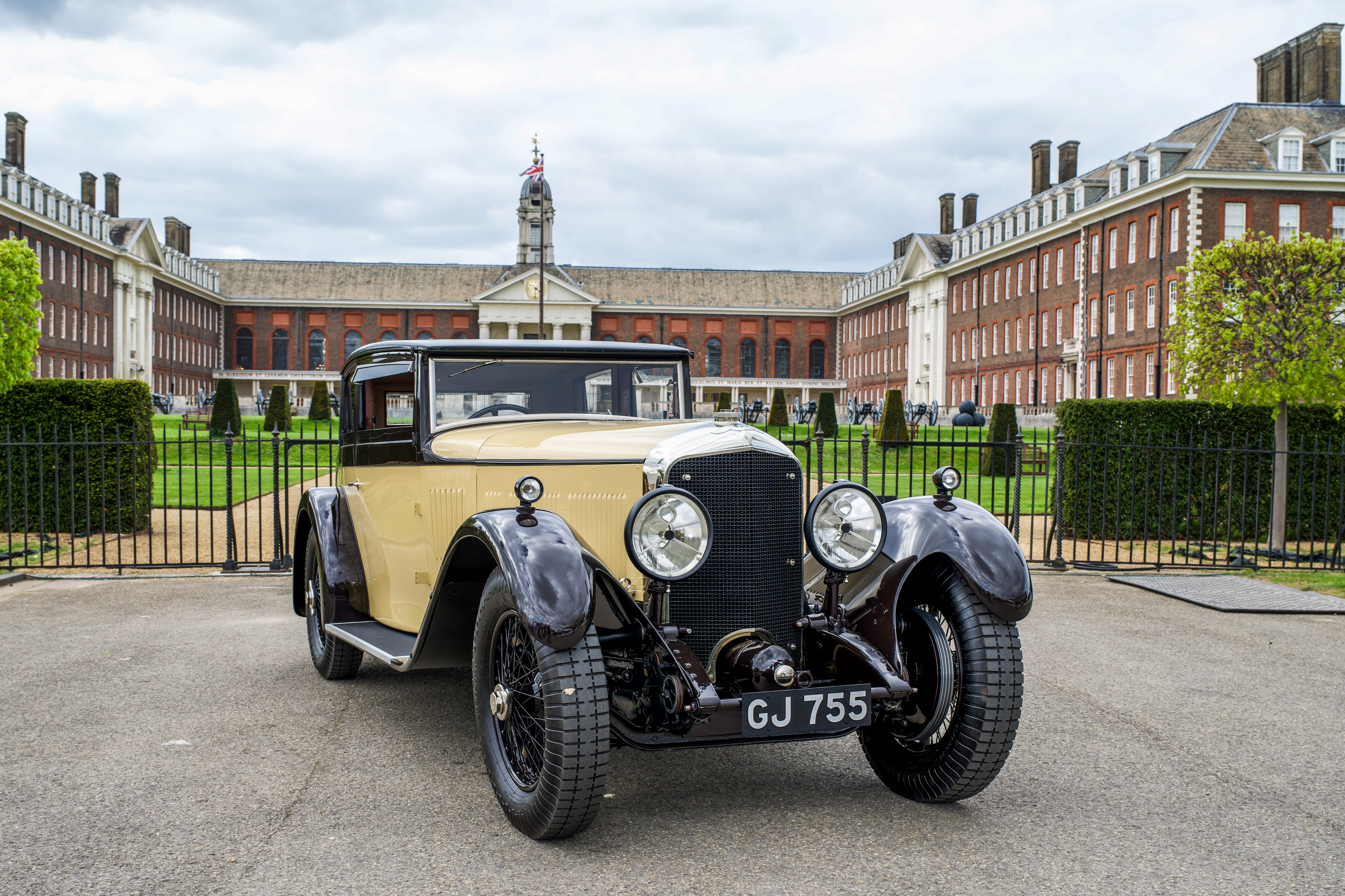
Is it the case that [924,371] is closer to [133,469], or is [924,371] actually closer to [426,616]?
[133,469]

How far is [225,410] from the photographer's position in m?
32.3

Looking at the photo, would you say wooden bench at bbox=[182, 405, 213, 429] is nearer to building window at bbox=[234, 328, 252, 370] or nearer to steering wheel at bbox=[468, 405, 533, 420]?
steering wheel at bbox=[468, 405, 533, 420]

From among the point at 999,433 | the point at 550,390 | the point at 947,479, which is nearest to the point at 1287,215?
the point at 999,433

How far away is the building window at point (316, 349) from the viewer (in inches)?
3007

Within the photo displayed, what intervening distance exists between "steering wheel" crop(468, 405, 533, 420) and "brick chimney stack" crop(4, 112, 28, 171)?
5403 centimetres

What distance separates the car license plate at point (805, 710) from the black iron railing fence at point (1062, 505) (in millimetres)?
6097

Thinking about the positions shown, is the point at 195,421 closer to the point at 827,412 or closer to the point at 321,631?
the point at 827,412

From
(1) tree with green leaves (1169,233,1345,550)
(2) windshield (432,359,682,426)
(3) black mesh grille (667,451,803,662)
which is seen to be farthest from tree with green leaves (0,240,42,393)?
(1) tree with green leaves (1169,233,1345,550)

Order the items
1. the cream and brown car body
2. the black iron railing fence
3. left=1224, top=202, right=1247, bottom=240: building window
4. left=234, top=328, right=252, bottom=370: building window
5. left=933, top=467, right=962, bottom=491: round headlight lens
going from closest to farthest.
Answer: the cream and brown car body < left=933, top=467, right=962, bottom=491: round headlight lens < the black iron railing fence < left=1224, top=202, right=1247, bottom=240: building window < left=234, top=328, right=252, bottom=370: building window

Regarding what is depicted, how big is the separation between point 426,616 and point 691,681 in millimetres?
1346

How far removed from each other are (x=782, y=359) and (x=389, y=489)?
Answer: 77435 mm

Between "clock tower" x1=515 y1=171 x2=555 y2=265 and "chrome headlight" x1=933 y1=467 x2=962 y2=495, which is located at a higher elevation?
"clock tower" x1=515 y1=171 x2=555 y2=265

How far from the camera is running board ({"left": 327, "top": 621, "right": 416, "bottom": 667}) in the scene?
437 centimetres

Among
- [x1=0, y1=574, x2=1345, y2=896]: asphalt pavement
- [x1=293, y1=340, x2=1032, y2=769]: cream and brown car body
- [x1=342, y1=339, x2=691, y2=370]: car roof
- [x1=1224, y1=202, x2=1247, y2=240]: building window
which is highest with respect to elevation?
[x1=1224, y1=202, x2=1247, y2=240]: building window
